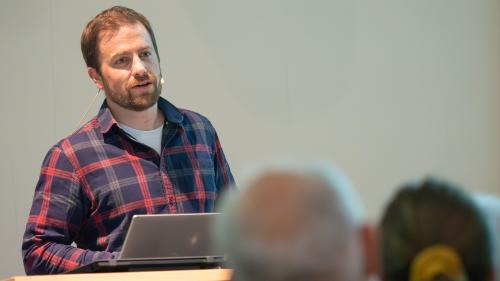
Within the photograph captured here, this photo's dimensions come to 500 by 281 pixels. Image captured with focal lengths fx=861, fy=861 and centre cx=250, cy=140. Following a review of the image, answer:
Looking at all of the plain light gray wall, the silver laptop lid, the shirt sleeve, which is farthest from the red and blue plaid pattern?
the plain light gray wall

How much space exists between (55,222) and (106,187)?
190 millimetres

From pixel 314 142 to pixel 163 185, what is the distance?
63.5 inches

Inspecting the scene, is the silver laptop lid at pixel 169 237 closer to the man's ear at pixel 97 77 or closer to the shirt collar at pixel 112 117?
the shirt collar at pixel 112 117

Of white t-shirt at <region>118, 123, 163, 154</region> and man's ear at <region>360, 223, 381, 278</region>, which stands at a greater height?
man's ear at <region>360, 223, 381, 278</region>

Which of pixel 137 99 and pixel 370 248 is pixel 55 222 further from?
pixel 370 248

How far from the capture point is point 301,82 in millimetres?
4184

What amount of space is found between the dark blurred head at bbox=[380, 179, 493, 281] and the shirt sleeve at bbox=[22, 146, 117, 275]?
66.6 inches

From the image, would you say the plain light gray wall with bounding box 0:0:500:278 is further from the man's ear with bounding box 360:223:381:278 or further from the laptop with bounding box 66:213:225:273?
the man's ear with bounding box 360:223:381:278

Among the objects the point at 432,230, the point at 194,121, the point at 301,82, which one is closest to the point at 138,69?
the point at 194,121

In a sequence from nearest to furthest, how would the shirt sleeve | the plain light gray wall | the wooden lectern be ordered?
the wooden lectern < the shirt sleeve < the plain light gray wall

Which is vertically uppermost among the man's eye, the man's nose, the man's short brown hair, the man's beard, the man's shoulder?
the man's short brown hair

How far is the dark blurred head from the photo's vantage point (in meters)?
0.79

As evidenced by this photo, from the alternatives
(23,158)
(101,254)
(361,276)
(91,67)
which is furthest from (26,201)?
(361,276)

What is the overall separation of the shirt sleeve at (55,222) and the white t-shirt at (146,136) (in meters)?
0.23
